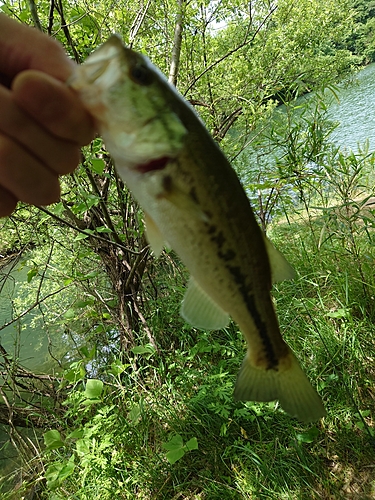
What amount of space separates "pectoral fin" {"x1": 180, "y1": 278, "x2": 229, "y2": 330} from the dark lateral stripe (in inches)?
4.2

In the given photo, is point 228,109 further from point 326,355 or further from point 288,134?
point 326,355

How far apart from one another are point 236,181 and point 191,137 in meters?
0.20

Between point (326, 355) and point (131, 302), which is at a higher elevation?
point (131, 302)

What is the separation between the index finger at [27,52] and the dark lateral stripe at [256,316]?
798 millimetres

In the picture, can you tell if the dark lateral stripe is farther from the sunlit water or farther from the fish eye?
the sunlit water

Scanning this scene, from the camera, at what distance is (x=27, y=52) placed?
96 centimetres

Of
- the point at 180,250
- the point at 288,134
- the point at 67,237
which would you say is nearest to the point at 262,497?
the point at 180,250

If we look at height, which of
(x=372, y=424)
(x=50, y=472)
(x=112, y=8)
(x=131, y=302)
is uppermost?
(x=112, y=8)

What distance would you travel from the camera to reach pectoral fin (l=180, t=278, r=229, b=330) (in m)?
1.17

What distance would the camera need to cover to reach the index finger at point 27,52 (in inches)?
37.5

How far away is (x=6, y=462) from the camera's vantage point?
15.7ft

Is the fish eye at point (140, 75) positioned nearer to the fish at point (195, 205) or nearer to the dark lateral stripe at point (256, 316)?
the fish at point (195, 205)

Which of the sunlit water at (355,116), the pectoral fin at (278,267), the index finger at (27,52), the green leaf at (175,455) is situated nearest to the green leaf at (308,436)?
the green leaf at (175,455)

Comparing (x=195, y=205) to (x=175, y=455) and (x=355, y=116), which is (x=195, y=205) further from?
(x=355, y=116)
